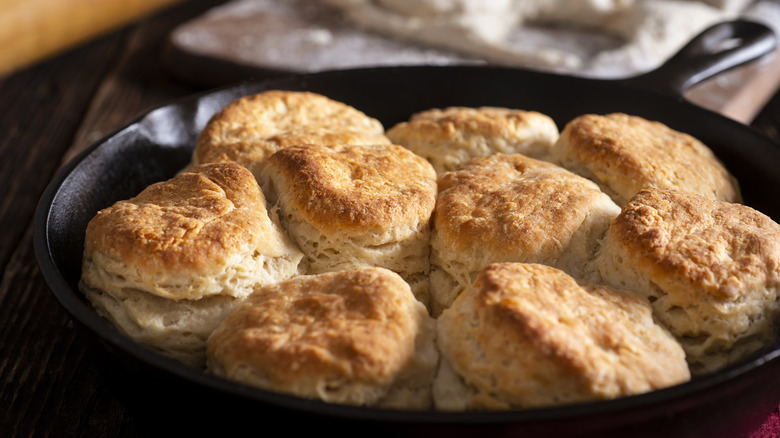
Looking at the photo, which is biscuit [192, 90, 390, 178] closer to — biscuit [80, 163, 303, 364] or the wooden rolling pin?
biscuit [80, 163, 303, 364]

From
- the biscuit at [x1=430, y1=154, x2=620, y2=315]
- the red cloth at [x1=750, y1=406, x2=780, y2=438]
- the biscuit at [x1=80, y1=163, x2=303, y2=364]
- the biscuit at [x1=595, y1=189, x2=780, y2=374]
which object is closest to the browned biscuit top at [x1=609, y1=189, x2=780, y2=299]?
the biscuit at [x1=595, y1=189, x2=780, y2=374]

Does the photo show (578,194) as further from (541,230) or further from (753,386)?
(753,386)

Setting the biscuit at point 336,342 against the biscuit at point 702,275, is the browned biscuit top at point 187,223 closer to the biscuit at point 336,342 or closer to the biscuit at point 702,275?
the biscuit at point 336,342

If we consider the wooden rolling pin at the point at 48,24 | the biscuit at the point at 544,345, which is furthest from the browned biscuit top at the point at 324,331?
the wooden rolling pin at the point at 48,24

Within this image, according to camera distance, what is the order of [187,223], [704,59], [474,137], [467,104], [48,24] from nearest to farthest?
[187,223]
[474,137]
[704,59]
[467,104]
[48,24]

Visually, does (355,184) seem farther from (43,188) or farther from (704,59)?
(43,188)

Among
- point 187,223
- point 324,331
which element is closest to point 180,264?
point 187,223

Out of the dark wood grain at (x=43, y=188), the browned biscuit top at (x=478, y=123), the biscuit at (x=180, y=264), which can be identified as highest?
the browned biscuit top at (x=478, y=123)
